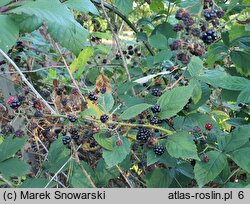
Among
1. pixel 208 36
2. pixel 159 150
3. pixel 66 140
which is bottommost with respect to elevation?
pixel 159 150

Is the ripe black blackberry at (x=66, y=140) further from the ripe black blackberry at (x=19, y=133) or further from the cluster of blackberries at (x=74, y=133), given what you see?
the ripe black blackberry at (x=19, y=133)

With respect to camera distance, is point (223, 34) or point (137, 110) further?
point (223, 34)

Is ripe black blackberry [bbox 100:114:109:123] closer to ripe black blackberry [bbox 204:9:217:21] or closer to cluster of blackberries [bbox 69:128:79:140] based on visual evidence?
cluster of blackberries [bbox 69:128:79:140]

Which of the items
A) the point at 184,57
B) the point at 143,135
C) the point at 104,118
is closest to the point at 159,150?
the point at 143,135

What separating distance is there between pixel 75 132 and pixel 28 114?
7.2 inches

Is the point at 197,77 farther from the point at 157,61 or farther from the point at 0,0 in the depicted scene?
the point at 0,0

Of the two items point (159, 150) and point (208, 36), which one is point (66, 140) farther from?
point (208, 36)

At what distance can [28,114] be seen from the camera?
1.49 metres

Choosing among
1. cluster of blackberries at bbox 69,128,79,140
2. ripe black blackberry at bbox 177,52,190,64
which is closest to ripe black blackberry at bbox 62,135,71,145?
cluster of blackberries at bbox 69,128,79,140

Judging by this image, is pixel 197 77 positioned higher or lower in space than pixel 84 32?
lower

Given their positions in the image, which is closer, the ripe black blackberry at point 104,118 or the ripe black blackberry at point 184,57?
the ripe black blackberry at point 104,118

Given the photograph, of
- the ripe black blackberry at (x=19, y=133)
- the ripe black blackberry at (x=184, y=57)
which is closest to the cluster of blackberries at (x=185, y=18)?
the ripe black blackberry at (x=184, y=57)

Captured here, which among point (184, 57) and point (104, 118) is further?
point (184, 57)
